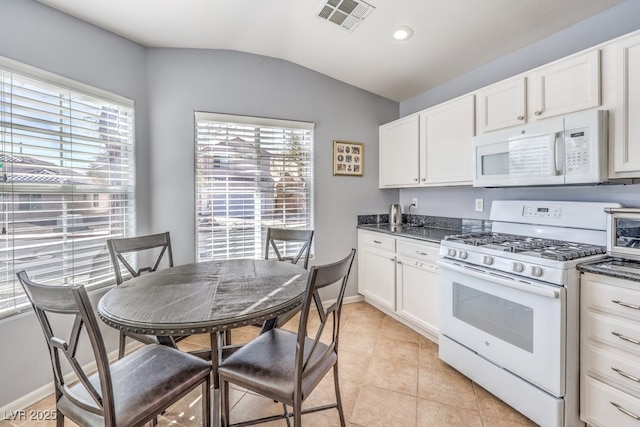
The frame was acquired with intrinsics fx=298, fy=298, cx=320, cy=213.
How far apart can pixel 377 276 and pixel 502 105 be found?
74.7 inches

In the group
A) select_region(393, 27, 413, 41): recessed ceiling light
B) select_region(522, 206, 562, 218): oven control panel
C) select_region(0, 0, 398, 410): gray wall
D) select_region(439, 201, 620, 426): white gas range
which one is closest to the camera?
select_region(439, 201, 620, 426): white gas range

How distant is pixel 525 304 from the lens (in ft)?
5.49

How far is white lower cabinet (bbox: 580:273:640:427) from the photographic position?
4.45 feet

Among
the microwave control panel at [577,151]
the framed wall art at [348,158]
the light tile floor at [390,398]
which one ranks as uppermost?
the framed wall art at [348,158]

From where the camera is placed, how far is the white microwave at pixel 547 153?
1685mm

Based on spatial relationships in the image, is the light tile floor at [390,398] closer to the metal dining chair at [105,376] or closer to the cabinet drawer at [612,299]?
the metal dining chair at [105,376]

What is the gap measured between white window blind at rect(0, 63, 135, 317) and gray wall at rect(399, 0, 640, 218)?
2918mm

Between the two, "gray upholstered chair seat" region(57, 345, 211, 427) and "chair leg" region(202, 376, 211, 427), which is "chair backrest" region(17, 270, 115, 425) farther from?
"chair leg" region(202, 376, 211, 427)

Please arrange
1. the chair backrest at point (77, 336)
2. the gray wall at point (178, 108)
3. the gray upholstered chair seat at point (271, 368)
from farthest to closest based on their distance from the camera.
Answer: the gray wall at point (178, 108), the gray upholstered chair seat at point (271, 368), the chair backrest at point (77, 336)

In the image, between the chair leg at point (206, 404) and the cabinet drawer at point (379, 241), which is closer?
the chair leg at point (206, 404)

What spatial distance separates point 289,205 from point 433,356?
6.23 ft

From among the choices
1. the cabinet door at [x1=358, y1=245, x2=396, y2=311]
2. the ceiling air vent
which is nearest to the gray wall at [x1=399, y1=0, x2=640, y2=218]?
the cabinet door at [x1=358, y1=245, x2=396, y2=311]

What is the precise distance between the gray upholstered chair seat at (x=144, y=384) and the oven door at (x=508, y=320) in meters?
1.64

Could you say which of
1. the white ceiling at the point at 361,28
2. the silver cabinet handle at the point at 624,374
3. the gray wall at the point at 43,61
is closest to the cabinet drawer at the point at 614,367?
the silver cabinet handle at the point at 624,374
